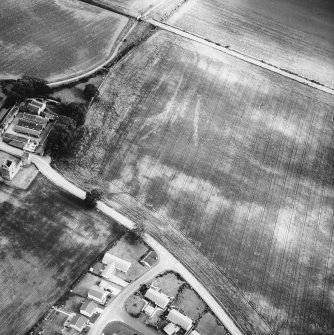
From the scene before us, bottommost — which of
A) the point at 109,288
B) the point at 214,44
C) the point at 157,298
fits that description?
the point at 109,288

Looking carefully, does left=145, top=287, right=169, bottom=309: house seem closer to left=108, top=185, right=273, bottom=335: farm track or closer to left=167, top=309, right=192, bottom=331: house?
left=167, top=309, right=192, bottom=331: house

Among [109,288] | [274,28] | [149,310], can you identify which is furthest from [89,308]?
[274,28]

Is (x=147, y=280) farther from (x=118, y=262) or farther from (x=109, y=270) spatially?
(x=109, y=270)

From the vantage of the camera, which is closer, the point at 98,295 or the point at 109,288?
the point at 98,295

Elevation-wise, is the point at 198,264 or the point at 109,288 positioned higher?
the point at 198,264

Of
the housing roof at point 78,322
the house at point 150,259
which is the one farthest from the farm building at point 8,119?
the housing roof at point 78,322

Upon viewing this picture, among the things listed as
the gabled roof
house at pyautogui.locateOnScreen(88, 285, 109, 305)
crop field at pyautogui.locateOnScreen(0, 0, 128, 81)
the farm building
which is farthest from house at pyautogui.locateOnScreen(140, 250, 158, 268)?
crop field at pyautogui.locateOnScreen(0, 0, 128, 81)

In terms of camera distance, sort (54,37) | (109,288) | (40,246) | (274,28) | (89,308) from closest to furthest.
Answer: (89,308) → (109,288) → (40,246) → (54,37) → (274,28)

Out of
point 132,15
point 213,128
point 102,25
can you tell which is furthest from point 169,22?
point 213,128

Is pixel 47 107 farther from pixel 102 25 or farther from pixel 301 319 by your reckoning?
pixel 301 319

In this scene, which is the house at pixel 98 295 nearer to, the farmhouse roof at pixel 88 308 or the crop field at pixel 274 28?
the farmhouse roof at pixel 88 308
